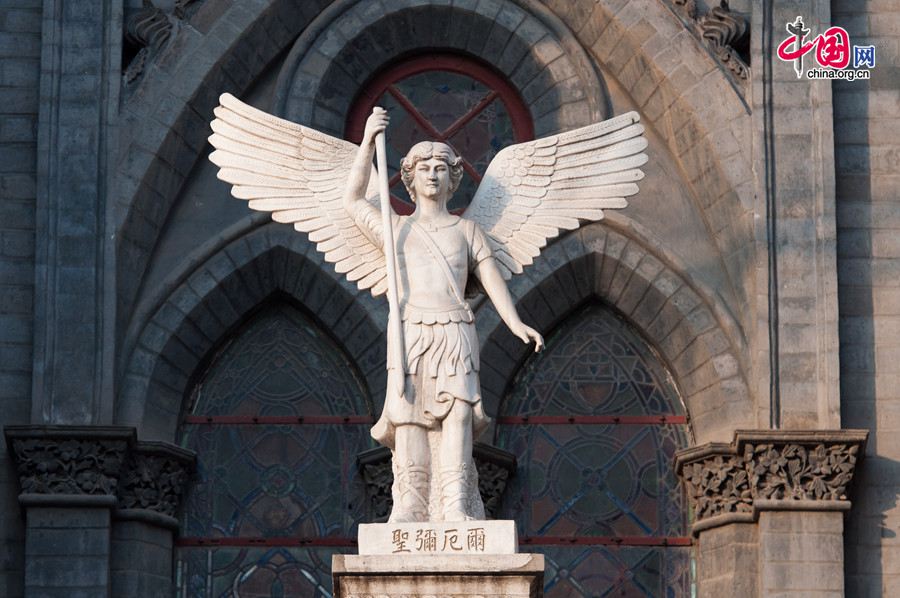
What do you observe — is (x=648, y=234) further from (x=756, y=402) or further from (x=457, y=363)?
(x=457, y=363)

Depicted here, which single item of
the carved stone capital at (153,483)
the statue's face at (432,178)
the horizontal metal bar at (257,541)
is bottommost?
the horizontal metal bar at (257,541)

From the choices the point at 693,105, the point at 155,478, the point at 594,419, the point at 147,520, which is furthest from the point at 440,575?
the point at 693,105

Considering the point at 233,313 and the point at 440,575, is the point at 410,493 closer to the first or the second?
the point at 440,575

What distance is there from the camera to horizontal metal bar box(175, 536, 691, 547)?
23766 mm

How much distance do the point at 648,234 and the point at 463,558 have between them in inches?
273

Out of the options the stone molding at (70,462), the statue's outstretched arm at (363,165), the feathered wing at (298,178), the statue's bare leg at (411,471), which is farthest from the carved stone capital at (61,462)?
the statue's bare leg at (411,471)

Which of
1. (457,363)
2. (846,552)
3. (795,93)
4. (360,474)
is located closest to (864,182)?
(795,93)

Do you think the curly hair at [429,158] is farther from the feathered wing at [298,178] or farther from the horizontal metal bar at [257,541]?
the horizontal metal bar at [257,541]

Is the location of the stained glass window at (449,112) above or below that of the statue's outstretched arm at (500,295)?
above

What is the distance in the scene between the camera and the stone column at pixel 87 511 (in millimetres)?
22672

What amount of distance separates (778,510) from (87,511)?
5.27 m

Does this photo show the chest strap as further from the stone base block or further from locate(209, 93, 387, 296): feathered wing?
the stone base block

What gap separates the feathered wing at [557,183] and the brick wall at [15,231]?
5.13m

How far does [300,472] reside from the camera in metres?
24.0
